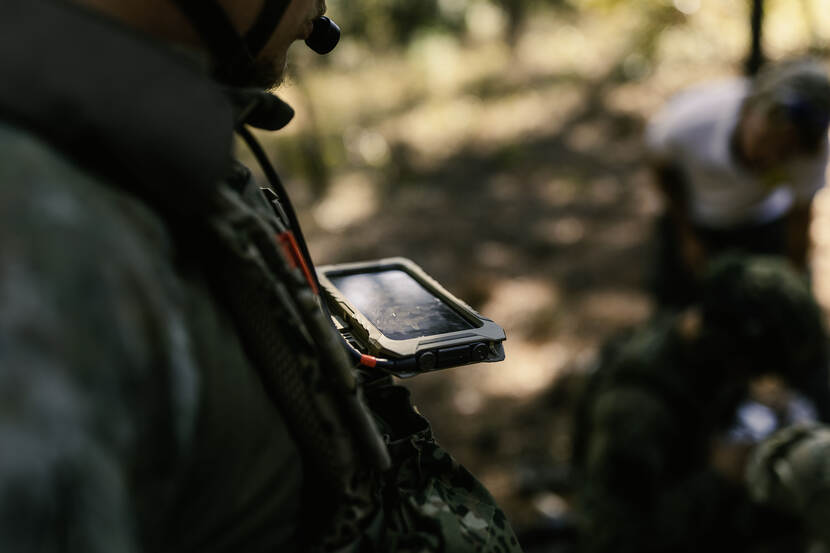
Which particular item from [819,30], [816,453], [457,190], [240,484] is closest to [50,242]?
[240,484]

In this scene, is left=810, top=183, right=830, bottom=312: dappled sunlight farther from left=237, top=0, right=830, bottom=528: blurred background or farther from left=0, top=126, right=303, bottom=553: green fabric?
left=0, top=126, right=303, bottom=553: green fabric

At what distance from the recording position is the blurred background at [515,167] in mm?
4461

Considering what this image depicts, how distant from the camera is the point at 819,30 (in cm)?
764

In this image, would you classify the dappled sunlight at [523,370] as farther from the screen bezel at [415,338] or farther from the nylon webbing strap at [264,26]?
the nylon webbing strap at [264,26]

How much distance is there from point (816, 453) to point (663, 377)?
0.73 metres

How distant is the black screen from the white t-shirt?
2.58 metres

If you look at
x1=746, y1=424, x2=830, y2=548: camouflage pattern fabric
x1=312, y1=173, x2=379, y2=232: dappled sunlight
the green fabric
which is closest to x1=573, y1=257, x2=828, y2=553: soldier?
x1=746, y1=424, x2=830, y2=548: camouflage pattern fabric

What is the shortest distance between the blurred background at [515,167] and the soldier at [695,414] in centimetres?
119

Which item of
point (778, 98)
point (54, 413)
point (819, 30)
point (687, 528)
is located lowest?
point (687, 528)

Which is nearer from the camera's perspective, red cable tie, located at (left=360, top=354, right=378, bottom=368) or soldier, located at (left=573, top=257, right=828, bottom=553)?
red cable tie, located at (left=360, top=354, right=378, bottom=368)

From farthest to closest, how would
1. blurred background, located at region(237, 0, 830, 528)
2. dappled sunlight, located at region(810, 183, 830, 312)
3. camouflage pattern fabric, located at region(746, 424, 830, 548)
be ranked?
dappled sunlight, located at region(810, 183, 830, 312)
blurred background, located at region(237, 0, 830, 528)
camouflage pattern fabric, located at region(746, 424, 830, 548)

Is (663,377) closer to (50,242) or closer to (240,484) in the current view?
(240,484)

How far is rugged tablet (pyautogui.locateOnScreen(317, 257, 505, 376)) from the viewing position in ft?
3.69

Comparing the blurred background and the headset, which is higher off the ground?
the headset
